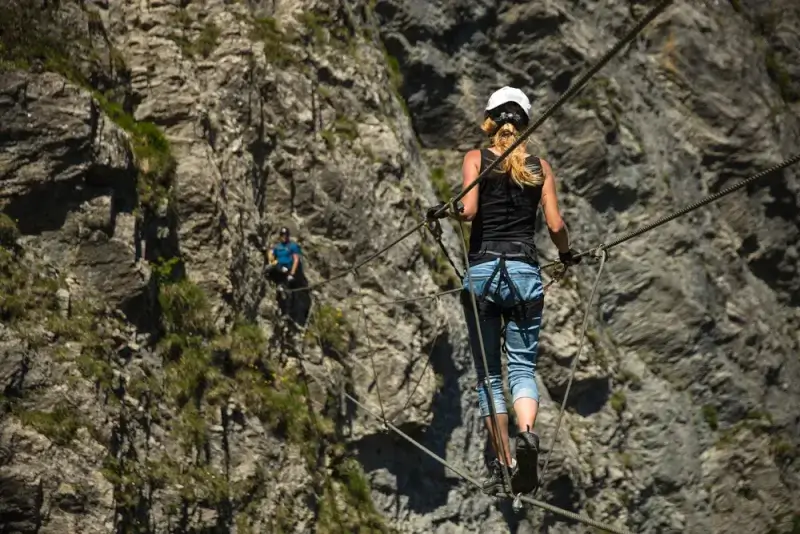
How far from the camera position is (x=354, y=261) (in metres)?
13.4

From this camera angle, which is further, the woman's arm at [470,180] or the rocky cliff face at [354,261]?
the rocky cliff face at [354,261]

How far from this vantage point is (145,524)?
28.2 feet

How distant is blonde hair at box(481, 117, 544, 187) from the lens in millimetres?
6438

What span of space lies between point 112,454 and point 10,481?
111 centimetres

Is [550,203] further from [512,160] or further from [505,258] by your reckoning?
[505,258]

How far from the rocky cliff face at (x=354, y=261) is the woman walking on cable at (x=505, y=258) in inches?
151

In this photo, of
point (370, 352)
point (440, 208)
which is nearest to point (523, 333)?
point (440, 208)

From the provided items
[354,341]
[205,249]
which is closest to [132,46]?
[205,249]

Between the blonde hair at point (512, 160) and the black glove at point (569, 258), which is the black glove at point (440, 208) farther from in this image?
the black glove at point (569, 258)

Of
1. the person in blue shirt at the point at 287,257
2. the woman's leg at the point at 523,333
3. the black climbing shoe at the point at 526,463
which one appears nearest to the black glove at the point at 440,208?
the woman's leg at the point at 523,333

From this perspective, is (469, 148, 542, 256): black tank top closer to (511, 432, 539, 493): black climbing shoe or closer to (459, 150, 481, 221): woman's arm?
(459, 150, 481, 221): woman's arm

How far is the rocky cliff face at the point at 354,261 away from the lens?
9219 mm

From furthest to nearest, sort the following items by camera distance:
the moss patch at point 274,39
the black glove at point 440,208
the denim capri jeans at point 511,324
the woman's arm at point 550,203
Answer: the moss patch at point 274,39 → the woman's arm at point 550,203 → the black glove at point 440,208 → the denim capri jeans at point 511,324

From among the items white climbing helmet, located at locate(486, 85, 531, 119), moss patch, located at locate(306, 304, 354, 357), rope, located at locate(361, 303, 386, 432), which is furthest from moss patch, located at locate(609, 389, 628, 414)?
white climbing helmet, located at locate(486, 85, 531, 119)
